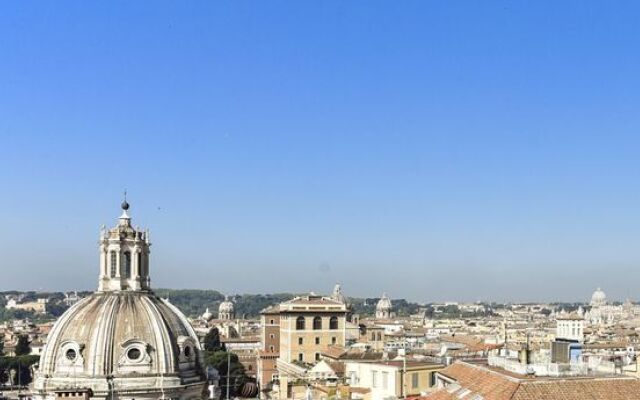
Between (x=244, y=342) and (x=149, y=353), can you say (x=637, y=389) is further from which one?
(x=244, y=342)

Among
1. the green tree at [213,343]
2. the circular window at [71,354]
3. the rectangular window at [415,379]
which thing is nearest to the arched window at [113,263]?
the circular window at [71,354]

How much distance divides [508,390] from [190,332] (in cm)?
1742

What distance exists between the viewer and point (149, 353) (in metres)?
36.4

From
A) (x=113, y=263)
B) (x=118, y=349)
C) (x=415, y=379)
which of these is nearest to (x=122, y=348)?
(x=118, y=349)

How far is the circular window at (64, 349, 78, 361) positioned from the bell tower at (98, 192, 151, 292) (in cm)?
330

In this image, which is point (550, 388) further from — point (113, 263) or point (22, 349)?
point (22, 349)

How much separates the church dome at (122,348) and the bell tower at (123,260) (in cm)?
4

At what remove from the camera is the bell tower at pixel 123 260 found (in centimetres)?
3862

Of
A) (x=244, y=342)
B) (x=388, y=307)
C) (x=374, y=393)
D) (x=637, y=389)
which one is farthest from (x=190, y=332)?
(x=388, y=307)

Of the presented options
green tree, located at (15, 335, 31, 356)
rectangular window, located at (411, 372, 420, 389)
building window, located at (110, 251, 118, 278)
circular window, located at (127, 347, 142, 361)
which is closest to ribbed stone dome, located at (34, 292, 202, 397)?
circular window, located at (127, 347, 142, 361)

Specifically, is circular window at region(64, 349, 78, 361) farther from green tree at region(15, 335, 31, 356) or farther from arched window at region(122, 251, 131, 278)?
green tree at region(15, 335, 31, 356)

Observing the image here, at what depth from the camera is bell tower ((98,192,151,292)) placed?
3862cm

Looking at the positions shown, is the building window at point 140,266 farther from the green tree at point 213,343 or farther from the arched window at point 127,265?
the green tree at point 213,343

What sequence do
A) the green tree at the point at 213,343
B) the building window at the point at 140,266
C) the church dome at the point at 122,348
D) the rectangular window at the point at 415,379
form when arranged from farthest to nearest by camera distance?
the green tree at the point at 213,343 → the rectangular window at the point at 415,379 → the building window at the point at 140,266 → the church dome at the point at 122,348
